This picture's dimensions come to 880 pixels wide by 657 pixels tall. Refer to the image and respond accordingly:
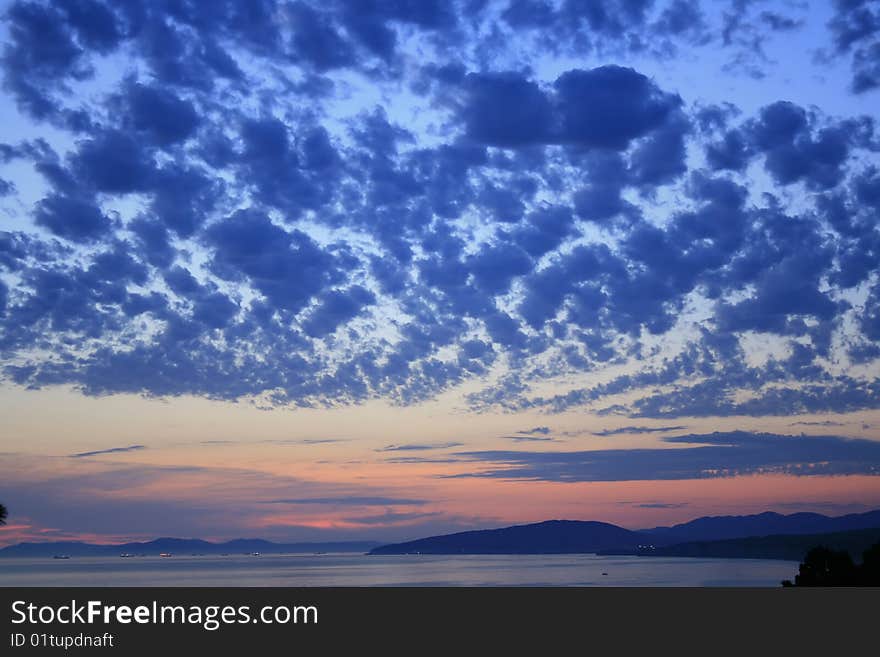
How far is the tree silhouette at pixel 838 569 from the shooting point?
329 ft

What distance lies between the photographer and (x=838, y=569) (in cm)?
11012

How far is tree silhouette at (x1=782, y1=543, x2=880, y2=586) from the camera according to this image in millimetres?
100331
